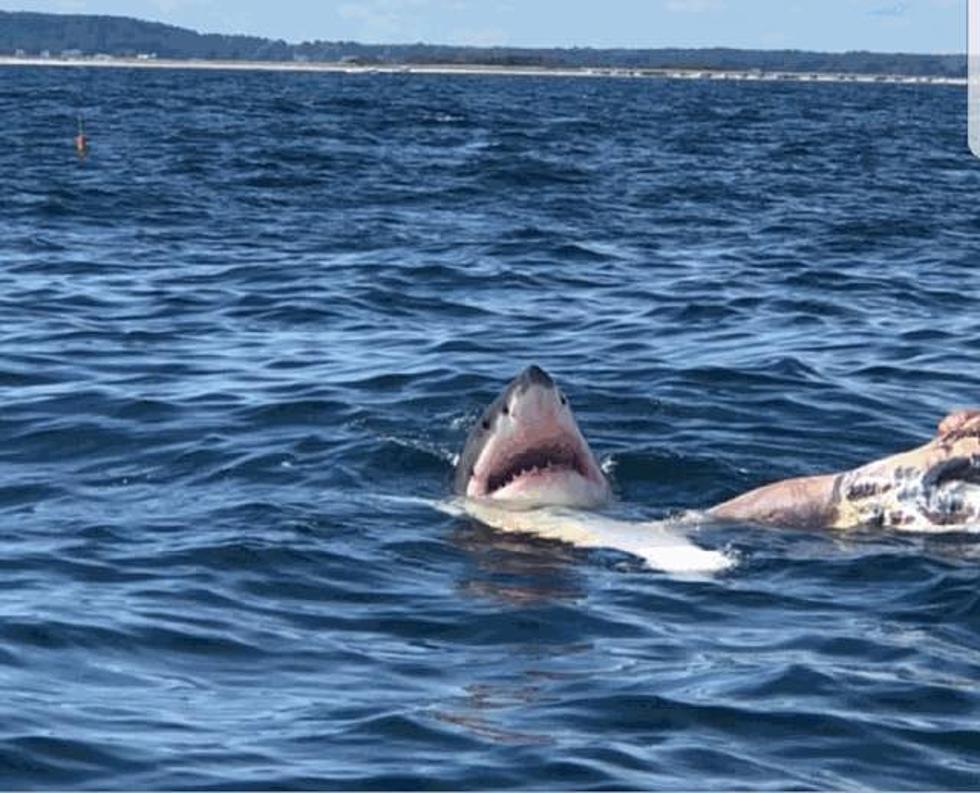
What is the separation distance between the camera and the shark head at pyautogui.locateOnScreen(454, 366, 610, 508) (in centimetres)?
1512

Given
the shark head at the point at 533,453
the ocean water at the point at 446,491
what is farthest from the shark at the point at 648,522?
the ocean water at the point at 446,491

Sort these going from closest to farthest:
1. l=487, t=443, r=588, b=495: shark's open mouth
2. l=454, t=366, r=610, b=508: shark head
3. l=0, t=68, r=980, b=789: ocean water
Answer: l=0, t=68, r=980, b=789: ocean water → l=454, t=366, r=610, b=508: shark head → l=487, t=443, r=588, b=495: shark's open mouth

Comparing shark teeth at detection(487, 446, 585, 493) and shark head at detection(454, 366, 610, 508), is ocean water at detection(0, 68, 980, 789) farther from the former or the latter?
shark teeth at detection(487, 446, 585, 493)

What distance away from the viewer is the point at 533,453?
15391 millimetres

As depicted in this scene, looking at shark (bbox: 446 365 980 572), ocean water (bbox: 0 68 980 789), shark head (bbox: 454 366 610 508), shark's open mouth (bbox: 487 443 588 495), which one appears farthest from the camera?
shark's open mouth (bbox: 487 443 588 495)

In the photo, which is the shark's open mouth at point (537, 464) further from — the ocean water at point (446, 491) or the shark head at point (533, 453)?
the ocean water at point (446, 491)

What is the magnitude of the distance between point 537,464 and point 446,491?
0.99 m

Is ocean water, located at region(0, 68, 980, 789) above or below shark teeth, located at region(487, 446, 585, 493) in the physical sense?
below

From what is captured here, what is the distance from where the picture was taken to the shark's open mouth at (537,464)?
1538 centimetres

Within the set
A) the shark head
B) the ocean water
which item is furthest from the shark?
the ocean water

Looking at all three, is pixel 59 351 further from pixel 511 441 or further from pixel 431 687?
pixel 431 687

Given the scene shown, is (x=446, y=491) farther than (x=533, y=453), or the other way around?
(x=446, y=491)

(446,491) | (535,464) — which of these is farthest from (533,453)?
(446,491)

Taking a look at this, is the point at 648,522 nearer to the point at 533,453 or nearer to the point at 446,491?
the point at 533,453
